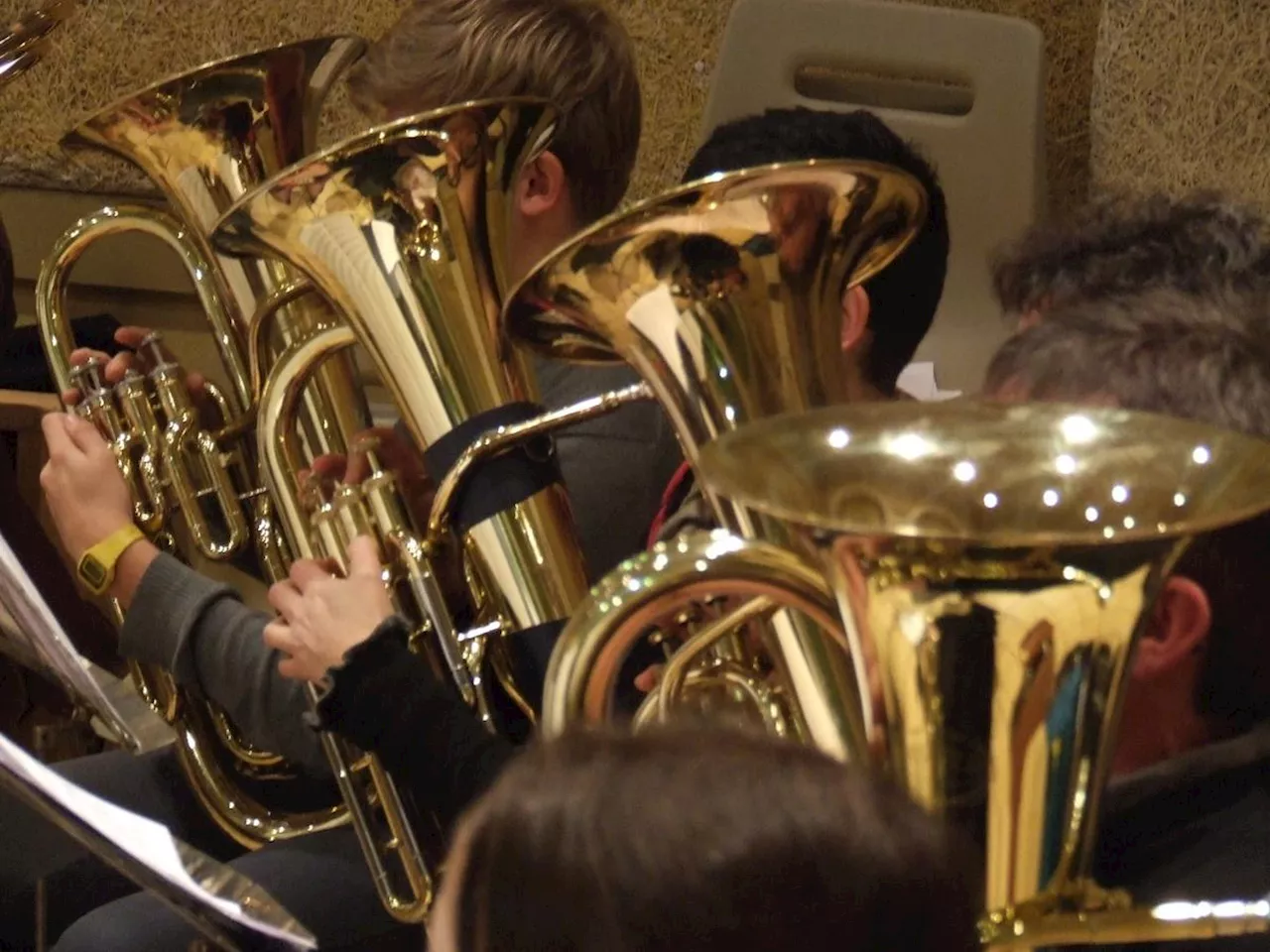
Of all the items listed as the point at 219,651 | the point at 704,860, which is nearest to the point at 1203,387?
the point at 704,860

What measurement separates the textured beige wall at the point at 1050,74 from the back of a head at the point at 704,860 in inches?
66.4

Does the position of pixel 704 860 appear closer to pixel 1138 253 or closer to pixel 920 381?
pixel 1138 253

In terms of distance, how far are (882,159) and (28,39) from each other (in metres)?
0.86

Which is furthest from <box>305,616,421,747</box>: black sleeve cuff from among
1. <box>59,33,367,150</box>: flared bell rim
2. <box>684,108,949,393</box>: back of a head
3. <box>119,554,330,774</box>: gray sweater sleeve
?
<box>59,33,367,150</box>: flared bell rim

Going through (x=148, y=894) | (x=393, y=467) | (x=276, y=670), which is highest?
(x=393, y=467)

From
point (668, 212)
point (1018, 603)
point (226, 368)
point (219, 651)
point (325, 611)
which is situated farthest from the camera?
point (226, 368)

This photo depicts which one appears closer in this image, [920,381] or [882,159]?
[882,159]

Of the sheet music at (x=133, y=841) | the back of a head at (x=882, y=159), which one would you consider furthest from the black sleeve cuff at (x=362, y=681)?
the back of a head at (x=882, y=159)

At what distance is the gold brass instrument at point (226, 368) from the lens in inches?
53.1

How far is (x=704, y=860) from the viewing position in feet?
1.73

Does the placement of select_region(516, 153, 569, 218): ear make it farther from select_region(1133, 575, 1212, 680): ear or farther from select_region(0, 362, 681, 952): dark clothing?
select_region(1133, 575, 1212, 680): ear

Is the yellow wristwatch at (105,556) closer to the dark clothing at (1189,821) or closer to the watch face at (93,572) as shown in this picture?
the watch face at (93,572)

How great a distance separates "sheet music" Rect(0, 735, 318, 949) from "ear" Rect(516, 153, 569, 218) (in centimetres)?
72

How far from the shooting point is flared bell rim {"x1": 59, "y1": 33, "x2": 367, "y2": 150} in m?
1.38
